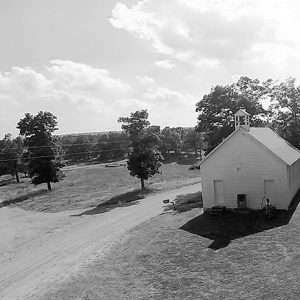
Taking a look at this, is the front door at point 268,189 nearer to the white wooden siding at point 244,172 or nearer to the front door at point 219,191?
the white wooden siding at point 244,172

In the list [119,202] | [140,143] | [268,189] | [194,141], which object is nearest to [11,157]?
[140,143]

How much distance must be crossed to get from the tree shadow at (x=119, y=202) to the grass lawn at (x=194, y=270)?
14.6 meters

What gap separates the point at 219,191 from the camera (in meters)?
28.1

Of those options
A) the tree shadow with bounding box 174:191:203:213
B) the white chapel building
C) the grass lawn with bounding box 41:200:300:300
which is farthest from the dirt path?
the white chapel building

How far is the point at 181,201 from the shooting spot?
36.2 m

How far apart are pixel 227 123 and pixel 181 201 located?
34.2ft

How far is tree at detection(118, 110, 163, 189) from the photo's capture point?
44312 millimetres

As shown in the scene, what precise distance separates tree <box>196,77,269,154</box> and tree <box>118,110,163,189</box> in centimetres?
606

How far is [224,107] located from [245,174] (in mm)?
15309

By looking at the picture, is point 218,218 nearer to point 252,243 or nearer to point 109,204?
point 252,243

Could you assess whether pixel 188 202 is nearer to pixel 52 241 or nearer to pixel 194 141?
pixel 52 241

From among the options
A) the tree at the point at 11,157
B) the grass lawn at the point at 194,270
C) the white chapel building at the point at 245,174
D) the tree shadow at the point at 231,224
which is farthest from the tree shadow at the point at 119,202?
the tree at the point at 11,157

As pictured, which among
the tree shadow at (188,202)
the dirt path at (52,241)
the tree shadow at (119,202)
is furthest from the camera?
the tree shadow at (119,202)

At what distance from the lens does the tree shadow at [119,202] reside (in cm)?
3684
